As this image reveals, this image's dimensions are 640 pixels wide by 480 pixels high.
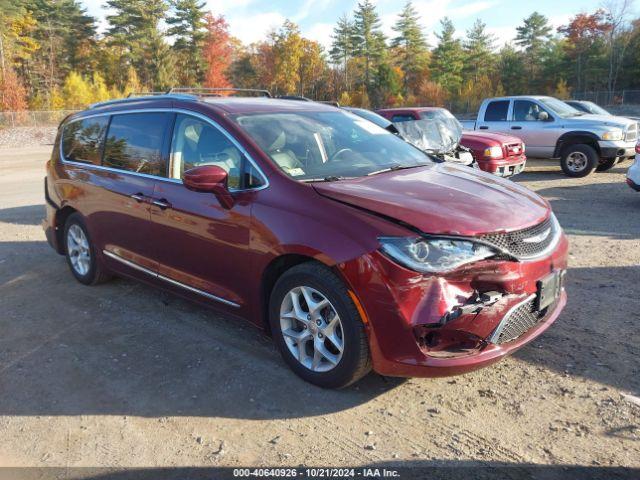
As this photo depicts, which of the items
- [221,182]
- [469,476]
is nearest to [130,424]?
[221,182]

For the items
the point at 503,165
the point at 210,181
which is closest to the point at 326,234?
the point at 210,181

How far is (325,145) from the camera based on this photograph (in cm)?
420

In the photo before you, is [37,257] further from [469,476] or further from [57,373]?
[469,476]

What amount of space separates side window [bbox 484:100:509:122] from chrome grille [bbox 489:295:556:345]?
1208 centimetres

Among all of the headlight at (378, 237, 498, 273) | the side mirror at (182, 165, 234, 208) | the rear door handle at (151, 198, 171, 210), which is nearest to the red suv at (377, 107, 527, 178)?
the rear door handle at (151, 198, 171, 210)

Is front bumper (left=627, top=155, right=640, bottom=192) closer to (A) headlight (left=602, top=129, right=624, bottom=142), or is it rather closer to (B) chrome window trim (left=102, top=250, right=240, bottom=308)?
(A) headlight (left=602, top=129, right=624, bottom=142)

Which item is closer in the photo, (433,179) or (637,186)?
(433,179)

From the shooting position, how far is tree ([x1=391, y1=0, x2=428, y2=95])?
7062 cm

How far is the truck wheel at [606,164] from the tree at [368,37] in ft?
205

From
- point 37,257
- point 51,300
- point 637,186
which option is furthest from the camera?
point 637,186

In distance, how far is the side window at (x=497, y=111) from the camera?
1435 cm

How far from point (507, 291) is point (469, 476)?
1025mm

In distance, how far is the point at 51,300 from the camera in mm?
5363

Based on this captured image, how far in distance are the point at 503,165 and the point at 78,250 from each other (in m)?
8.37
